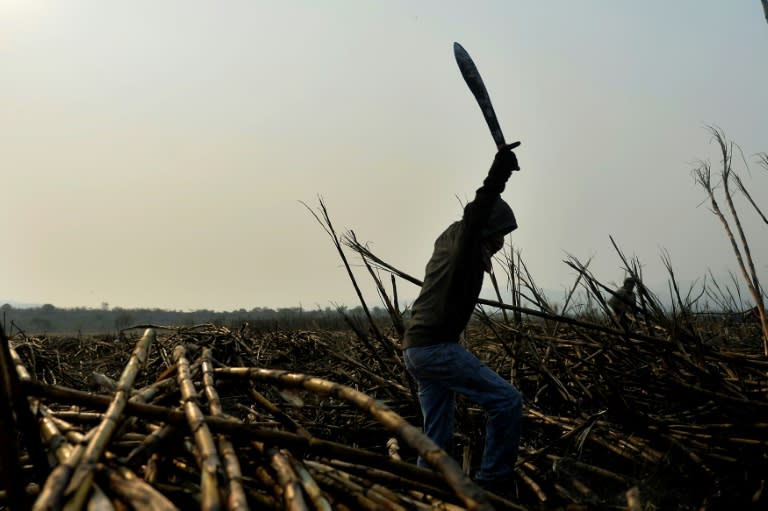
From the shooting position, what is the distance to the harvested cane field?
3.67 feet

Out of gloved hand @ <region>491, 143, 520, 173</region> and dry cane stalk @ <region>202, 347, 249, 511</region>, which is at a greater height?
gloved hand @ <region>491, 143, 520, 173</region>

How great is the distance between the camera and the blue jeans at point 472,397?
2.68m

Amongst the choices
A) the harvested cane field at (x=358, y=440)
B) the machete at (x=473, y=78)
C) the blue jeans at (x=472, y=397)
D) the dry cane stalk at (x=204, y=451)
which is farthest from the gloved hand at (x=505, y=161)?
the dry cane stalk at (x=204, y=451)

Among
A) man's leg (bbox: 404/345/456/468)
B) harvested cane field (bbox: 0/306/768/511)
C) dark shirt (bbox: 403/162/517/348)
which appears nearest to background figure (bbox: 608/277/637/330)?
harvested cane field (bbox: 0/306/768/511)

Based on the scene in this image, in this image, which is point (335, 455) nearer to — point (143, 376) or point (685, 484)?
point (685, 484)

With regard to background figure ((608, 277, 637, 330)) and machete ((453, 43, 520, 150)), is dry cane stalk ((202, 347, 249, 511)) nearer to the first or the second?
machete ((453, 43, 520, 150))

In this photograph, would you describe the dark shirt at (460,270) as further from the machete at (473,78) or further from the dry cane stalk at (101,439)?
the dry cane stalk at (101,439)

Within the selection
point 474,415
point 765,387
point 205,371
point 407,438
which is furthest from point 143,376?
point 765,387

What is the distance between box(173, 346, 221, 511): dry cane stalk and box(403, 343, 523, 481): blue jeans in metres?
1.51

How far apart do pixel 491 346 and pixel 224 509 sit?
16.1 ft

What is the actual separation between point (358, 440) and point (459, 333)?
124 cm

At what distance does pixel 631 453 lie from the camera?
9.77 ft

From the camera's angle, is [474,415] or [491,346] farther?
[491,346]

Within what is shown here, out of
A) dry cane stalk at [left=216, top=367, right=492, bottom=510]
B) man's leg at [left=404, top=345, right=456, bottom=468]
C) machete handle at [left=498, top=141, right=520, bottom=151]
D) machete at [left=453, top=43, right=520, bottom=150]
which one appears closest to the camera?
dry cane stalk at [left=216, top=367, right=492, bottom=510]
